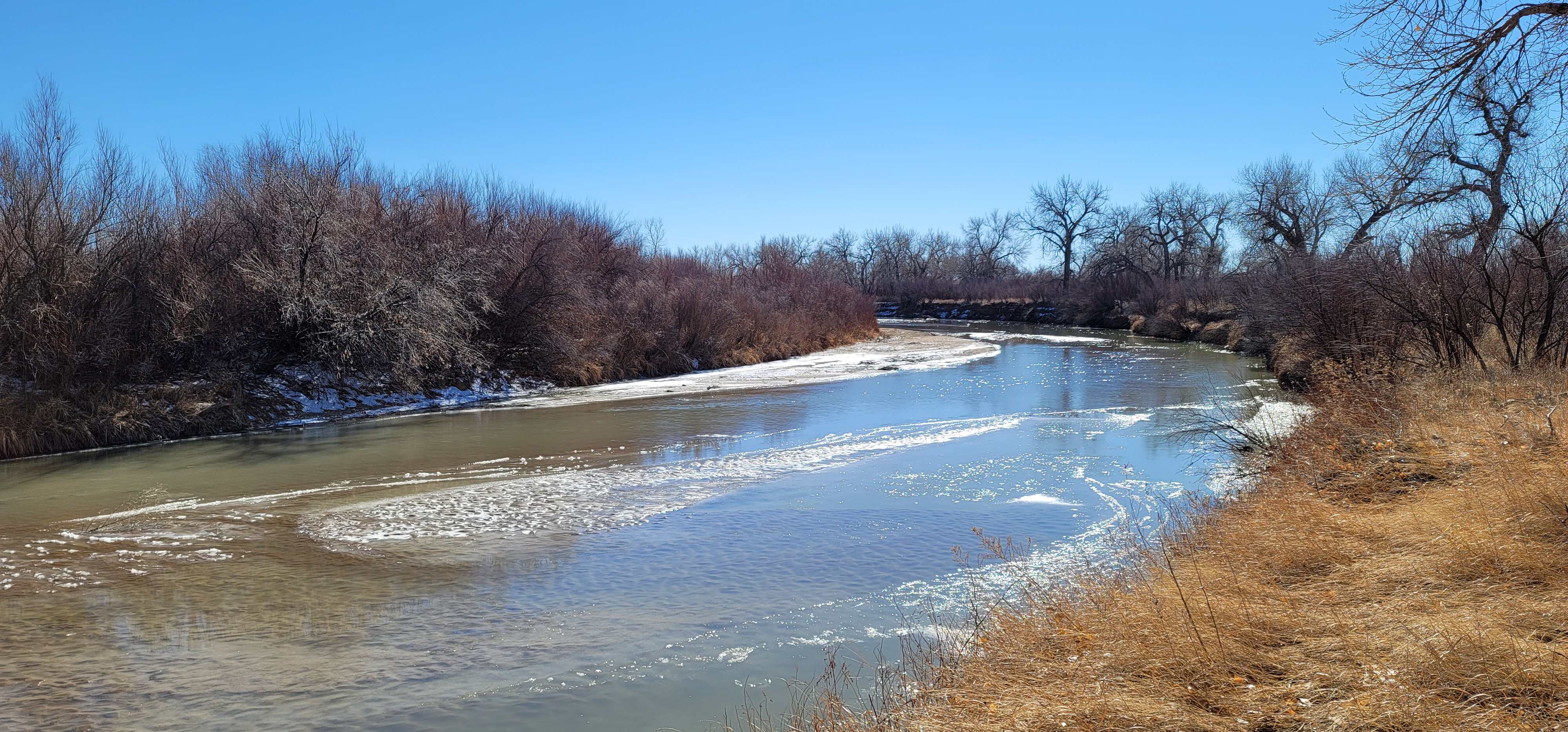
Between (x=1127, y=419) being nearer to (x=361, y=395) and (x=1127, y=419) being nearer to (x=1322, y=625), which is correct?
(x=1322, y=625)

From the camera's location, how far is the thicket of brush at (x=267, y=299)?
1727 centimetres

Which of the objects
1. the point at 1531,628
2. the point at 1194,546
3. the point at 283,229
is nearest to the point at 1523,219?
the point at 1194,546

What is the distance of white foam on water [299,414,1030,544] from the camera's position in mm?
10844

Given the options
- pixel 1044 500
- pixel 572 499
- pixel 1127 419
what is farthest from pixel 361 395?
pixel 1127 419

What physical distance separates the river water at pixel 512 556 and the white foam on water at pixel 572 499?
2.6 inches

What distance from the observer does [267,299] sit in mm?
21516

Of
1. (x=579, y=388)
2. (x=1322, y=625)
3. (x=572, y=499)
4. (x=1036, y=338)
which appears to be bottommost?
(x=572, y=499)

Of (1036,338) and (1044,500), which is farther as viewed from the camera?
(1036,338)

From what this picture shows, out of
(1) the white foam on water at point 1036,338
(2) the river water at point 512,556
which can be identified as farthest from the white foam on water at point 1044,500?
(1) the white foam on water at point 1036,338

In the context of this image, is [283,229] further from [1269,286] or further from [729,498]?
[1269,286]

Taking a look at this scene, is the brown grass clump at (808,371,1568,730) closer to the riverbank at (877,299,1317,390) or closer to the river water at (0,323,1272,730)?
the river water at (0,323,1272,730)

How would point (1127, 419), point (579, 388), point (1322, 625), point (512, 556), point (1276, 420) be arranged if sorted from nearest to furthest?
point (1322, 625) < point (512, 556) < point (1276, 420) < point (1127, 419) < point (579, 388)

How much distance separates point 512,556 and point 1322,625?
24.3 feet

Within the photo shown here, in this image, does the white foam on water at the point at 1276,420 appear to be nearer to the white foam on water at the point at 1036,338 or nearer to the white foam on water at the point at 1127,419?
the white foam on water at the point at 1127,419
